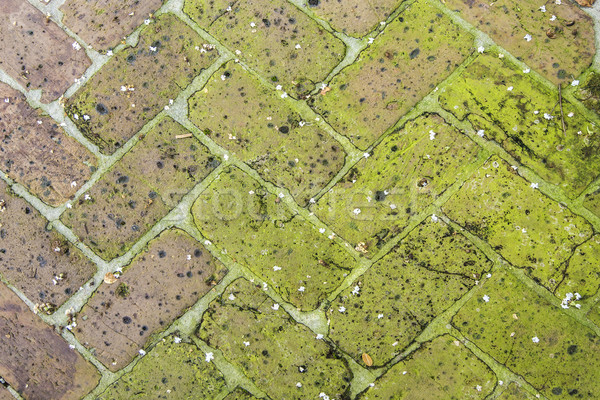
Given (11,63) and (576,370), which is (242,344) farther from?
(11,63)

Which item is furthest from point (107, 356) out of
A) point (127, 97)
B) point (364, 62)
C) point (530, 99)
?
point (530, 99)

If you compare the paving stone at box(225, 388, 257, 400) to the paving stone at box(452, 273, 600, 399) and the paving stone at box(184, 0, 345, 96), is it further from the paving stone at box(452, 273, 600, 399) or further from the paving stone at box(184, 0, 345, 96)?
the paving stone at box(184, 0, 345, 96)

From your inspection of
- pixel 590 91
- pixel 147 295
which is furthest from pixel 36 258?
pixel 590 91

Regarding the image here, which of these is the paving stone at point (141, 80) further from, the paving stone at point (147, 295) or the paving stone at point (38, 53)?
the paving stone at point (147, 295)

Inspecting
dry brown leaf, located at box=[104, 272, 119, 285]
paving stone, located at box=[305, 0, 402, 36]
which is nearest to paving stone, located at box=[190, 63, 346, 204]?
paving stone, located at box=[305, 0, 402, 36]

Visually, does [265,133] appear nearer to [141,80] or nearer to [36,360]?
[141,80]

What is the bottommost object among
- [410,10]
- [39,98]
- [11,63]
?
[410,10]
